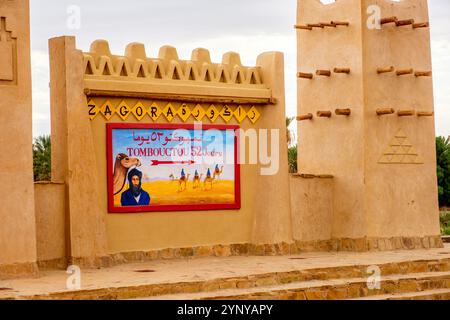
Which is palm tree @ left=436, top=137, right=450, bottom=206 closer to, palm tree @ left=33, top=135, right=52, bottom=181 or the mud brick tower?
palm tree @ left=33, top=135, right=52, bottom=181

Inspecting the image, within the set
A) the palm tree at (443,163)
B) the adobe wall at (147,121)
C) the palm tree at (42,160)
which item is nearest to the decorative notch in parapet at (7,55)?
the adobe wall at (147,121)

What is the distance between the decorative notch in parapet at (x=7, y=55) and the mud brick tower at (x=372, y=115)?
6.73 m

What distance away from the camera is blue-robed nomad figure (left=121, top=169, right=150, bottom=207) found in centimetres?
1579

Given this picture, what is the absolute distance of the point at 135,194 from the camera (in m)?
15.9

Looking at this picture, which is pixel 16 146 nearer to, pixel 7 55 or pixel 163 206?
pixel 7 55

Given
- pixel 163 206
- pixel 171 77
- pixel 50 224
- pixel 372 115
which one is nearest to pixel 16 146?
pixel 50 224

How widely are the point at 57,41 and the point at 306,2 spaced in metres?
6.06

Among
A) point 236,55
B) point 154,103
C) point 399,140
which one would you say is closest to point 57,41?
point 154,103

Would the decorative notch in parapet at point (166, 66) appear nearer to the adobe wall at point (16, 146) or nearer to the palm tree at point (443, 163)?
the adobe wall at point (16, 146)

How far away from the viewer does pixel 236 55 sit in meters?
17.5

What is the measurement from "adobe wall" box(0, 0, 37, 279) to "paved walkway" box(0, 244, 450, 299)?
42 cm

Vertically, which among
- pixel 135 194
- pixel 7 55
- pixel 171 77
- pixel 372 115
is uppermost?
pixel 7 55

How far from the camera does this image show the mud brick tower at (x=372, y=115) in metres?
18.2

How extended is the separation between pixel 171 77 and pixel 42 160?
65.2 ft
